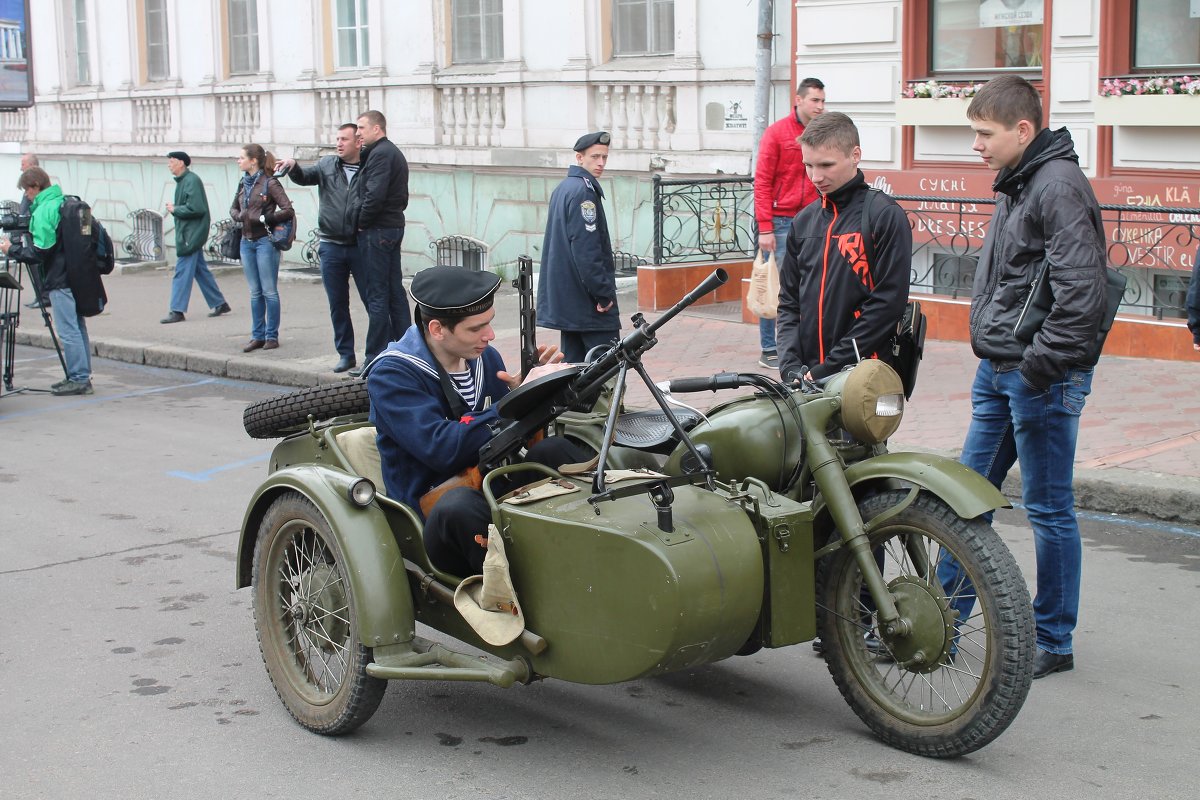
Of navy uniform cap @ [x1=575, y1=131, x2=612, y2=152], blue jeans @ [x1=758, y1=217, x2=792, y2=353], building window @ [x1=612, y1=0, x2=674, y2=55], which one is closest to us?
navy uniform cap @ [x1=575, y1=131, x2=612, y2=152]

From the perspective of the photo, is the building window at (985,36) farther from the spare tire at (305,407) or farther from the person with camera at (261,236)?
the spare tire at (305,407)

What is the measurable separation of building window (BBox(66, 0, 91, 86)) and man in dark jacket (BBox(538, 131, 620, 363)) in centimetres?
2008

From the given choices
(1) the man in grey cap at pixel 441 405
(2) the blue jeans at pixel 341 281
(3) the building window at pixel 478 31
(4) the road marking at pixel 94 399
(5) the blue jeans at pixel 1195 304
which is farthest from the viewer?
(3) the building window at pixel 478 31

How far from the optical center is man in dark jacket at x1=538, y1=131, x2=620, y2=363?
8781 millimetres

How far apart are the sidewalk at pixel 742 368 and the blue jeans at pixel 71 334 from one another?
315mm

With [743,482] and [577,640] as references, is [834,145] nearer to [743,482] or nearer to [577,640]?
[743,482]

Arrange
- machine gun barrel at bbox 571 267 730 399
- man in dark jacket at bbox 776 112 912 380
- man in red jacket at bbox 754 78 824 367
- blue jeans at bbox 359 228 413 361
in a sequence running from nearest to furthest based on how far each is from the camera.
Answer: machine gun barrel at bbox 571 267 730 399
man in dark jacket at bbox 776 112 912 380
man in red jacket at bbox 754 78 824 367
blue jeans at bbox 359 228 413 361

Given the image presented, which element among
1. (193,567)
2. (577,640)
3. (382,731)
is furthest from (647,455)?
(193,567)

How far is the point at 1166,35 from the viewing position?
12023mm

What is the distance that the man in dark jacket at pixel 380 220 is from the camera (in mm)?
11320

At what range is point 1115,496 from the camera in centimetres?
748

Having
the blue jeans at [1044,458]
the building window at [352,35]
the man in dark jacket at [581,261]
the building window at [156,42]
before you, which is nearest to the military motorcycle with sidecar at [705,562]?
the blue jeans at [1044,458]

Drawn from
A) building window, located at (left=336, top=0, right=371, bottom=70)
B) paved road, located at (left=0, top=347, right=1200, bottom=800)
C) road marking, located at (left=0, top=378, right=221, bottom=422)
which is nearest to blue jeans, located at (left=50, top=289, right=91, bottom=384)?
road marking, located at (left=0, top=378, right=221, bottom=422)

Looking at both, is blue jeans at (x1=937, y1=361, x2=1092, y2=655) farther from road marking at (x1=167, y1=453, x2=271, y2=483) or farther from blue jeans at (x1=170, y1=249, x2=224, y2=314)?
blue jeans at (x1=170, y1=249, x2=224, y2=314)
